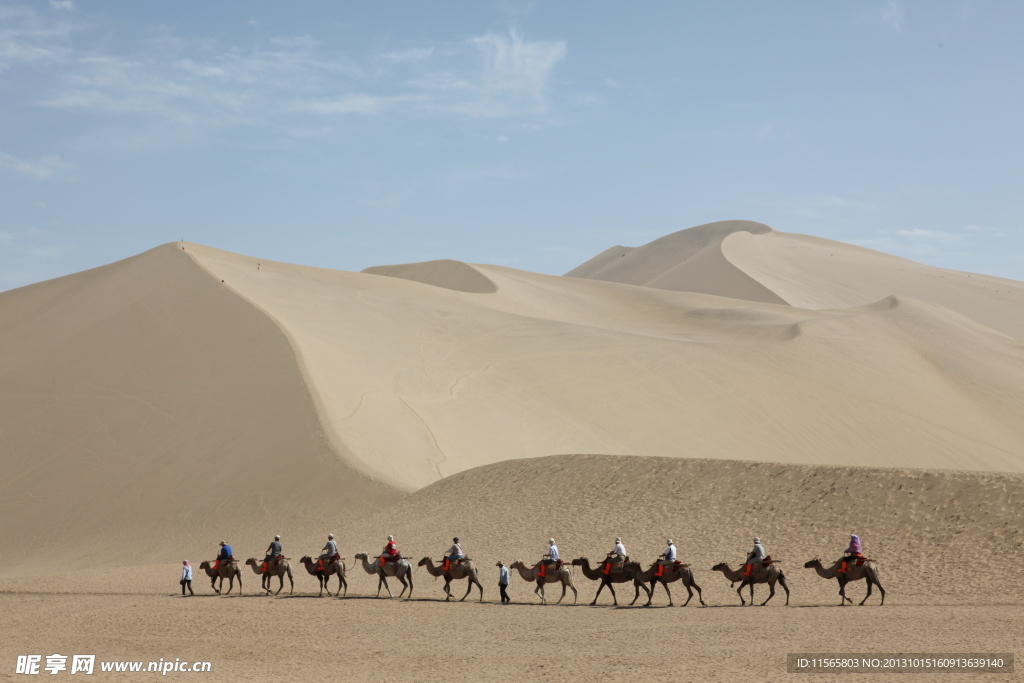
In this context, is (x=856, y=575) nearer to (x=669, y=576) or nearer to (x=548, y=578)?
(x=669, y=576)

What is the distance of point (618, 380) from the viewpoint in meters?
46.8

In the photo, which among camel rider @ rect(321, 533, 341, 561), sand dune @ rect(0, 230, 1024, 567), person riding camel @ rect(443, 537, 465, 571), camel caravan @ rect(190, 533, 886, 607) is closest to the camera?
camel caravan @ rect(190, 533, 886, 607)

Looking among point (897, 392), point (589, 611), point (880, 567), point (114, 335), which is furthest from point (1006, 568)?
point (114, 335)

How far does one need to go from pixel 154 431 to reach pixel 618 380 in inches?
888

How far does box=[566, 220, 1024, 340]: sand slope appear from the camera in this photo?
295ft

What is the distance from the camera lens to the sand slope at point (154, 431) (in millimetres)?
30062

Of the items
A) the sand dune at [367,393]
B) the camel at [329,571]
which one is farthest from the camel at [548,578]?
the sand dune at [367,393]

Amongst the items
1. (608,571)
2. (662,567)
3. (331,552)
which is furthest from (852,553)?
(331,552)

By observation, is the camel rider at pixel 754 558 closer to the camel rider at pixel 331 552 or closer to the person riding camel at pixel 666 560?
the person riding camel at pixel 666 560

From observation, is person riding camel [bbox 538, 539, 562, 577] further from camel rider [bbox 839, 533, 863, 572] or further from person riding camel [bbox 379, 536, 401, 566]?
camel rider [bbox 839, 533, 863, 572]

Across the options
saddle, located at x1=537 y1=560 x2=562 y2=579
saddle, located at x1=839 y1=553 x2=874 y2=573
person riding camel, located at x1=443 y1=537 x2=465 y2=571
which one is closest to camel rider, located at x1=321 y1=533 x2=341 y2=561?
person riding camel, located at x1=443 y1=537 x2=465 y2=571

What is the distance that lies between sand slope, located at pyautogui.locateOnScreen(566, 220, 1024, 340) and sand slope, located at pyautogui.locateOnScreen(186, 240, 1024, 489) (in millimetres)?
24845

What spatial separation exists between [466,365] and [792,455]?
16341 millimetres

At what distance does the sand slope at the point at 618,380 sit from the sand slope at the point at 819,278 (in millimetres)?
24845
